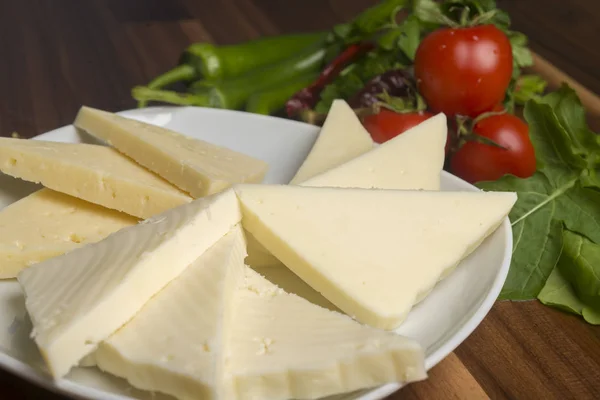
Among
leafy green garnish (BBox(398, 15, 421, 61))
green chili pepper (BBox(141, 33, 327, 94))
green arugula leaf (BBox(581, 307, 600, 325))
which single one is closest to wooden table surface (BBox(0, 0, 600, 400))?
green arugula leaf (BBox(581, 307, 600, 325))

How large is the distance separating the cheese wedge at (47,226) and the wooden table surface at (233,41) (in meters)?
0.19

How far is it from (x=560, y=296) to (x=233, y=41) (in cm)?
159

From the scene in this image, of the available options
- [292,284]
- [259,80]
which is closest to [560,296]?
[292,284]

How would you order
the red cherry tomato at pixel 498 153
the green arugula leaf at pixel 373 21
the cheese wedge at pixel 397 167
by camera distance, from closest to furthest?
the cheese wedge at pixel 397 167, the red cherry tomato at pixel 498 153, the green arugula leaf at pixel 373 21

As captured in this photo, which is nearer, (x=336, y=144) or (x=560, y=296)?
(x=560, y=296)

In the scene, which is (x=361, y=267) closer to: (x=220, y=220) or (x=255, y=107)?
(x=220, y=220)

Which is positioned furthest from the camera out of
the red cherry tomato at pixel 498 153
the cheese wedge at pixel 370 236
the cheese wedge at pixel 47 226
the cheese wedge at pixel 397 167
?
the red cherry tomato at pixel 498 153

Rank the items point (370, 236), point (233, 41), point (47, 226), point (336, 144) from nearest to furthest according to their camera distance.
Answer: point (370, 236) → point (47, 226) → point (336, 144) → point (233, 41)

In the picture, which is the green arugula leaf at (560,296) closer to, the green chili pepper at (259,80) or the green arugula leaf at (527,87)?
the green arugula leaf at (527,87)

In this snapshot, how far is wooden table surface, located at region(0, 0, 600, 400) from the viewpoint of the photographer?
97 cm

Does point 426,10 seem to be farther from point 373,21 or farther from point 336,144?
point 336,144

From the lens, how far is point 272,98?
71.7 inches

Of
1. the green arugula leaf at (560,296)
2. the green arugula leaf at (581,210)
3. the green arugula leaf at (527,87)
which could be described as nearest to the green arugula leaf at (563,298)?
the green arugula leaf at (560,296)

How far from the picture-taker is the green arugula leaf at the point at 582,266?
43.7 inches
